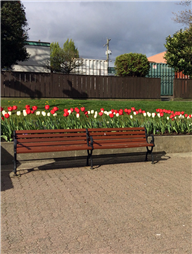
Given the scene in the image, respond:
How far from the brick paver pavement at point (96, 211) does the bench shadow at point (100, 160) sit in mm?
215

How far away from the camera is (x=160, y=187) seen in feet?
16.4

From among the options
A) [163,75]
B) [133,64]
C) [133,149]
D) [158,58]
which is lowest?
[133,149]

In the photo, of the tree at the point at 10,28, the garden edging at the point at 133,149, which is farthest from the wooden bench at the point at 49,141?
the tree at the point at 10,28

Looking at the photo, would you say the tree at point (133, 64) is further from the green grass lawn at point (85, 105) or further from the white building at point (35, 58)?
the green grass lawn at point (85, 105)

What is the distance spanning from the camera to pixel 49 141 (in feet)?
20.7

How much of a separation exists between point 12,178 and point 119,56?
25.5 metres

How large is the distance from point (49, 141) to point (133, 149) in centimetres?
259

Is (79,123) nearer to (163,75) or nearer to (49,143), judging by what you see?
(49,143)

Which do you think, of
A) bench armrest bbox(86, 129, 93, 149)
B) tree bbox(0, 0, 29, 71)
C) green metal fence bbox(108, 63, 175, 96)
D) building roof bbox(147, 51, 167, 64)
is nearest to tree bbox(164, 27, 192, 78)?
green metal fence bbox(108, 63, 175, 96)

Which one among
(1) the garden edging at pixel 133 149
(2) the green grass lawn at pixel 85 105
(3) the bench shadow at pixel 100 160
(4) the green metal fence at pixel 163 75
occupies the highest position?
(4) the green metal fence at pixel 163 75

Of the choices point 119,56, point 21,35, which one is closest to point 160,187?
point 21,35

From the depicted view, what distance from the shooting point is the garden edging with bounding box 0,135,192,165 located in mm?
6441

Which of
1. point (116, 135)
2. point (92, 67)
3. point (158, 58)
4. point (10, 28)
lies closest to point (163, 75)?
point (92, 67)

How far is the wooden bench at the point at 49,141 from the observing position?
5816 mm
